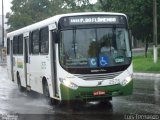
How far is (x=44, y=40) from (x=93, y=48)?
280cm

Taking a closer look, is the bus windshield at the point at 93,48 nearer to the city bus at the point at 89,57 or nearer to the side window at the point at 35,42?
the city bus at the point at 89,57

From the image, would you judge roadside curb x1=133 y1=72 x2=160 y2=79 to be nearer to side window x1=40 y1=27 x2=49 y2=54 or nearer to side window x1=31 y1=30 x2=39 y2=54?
side window x1=31 y1=30 x2=39 y2=54

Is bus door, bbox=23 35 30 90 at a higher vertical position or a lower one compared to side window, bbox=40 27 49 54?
lower

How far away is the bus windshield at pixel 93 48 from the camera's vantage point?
14.8 meters

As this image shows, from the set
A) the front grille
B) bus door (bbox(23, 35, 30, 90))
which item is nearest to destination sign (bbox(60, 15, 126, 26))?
the front grille

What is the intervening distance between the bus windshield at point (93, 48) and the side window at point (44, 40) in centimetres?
182

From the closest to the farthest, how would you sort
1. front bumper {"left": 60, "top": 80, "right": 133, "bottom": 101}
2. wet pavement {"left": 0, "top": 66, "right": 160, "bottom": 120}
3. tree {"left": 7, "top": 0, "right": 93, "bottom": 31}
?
wet pavement {"left": 0, "top": 66, "right": 160, "bottom": 120}, front bumper {"left": 60, "top": 80, "right": 133, "bottom": 101}, tree {"left": 7, "top": 0, "right": 93, "bottom": 31}

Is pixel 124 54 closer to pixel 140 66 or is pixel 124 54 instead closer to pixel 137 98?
pixel 137 98

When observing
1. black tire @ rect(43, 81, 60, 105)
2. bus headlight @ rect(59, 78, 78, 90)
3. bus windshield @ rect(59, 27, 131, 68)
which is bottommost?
black tire @ rect(43, 81, 60, 105)

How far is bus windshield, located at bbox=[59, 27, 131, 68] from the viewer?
14.8 meters

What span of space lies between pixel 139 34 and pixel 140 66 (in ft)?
37.4

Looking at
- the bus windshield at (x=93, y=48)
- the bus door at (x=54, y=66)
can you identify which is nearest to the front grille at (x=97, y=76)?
the bus windshield at (x=93, y=48)

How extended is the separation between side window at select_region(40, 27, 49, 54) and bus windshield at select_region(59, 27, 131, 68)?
1822mm

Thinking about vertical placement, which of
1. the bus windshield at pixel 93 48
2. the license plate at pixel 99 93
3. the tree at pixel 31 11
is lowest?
the license plate at pixel 99 93
